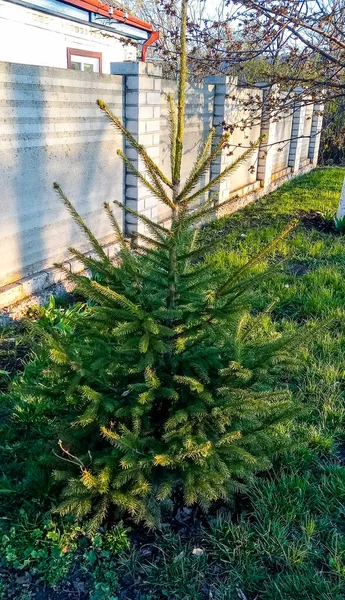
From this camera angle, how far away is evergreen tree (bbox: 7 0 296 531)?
1.86 m

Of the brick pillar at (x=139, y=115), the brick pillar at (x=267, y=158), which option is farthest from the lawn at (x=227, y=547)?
the brick pillar at (x=267, y=158)

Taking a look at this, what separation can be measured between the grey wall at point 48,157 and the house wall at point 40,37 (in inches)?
158

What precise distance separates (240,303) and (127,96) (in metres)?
4.11

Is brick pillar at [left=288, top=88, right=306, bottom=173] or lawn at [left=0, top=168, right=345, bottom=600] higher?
brick pillar at [left=288, top=88, right=306, bottom=173]

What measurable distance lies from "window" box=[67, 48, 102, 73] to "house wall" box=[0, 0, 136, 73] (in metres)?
0.09

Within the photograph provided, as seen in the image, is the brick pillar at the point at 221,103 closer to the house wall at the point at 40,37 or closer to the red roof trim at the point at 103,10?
the house wall at the point at 40,37

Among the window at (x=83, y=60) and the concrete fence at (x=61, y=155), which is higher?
the window at (x=83, y=60)

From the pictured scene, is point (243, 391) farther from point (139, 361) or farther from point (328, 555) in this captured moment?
point (328, 555)

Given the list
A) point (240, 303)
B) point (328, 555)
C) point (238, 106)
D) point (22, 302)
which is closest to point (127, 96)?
point (22, 302)

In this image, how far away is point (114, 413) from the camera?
6.45ft

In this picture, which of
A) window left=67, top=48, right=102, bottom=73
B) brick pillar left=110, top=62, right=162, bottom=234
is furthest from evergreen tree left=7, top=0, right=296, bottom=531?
window left=67, top=48, right=102, bottom=73

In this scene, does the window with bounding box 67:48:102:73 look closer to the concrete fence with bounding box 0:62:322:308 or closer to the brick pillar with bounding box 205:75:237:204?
the brick pillar with bounding box 205:75:237:204

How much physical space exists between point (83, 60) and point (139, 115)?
20.7ft

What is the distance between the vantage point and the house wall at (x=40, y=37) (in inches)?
326
